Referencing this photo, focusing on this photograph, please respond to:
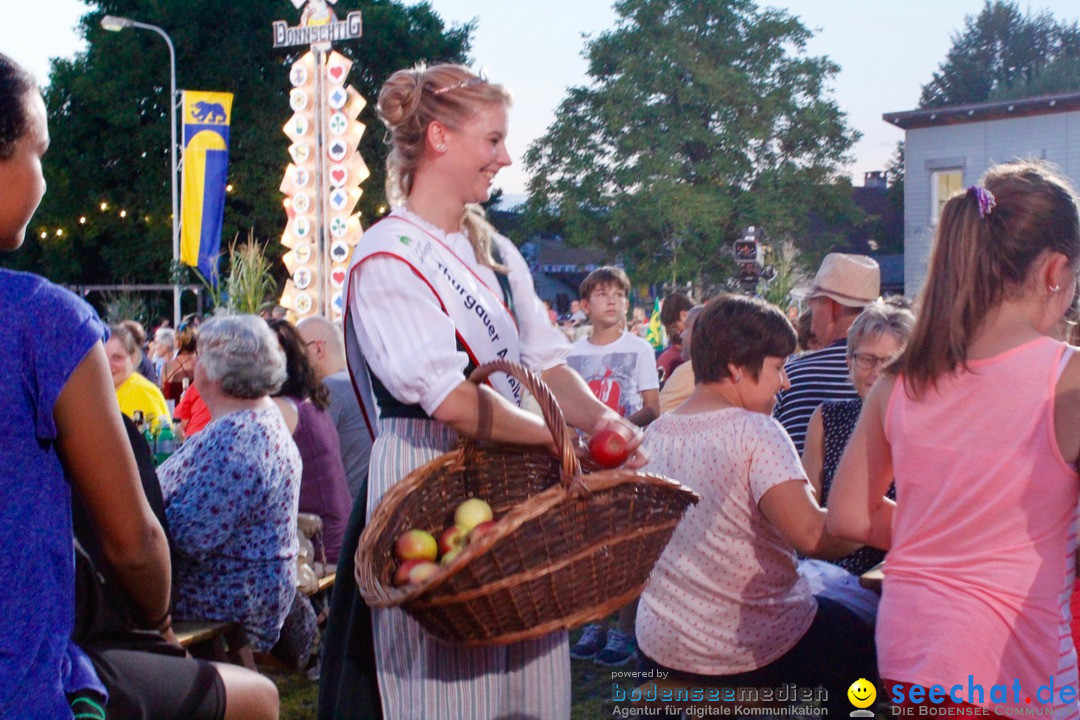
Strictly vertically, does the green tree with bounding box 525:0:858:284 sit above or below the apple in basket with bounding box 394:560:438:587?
above

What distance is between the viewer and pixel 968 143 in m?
27.3

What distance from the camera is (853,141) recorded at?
137 ft

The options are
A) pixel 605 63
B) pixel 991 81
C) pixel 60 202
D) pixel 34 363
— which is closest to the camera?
pixel 34 363

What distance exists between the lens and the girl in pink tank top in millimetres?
2020

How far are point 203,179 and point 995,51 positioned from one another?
47.8 metres

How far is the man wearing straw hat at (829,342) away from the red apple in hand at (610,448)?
2.42 m

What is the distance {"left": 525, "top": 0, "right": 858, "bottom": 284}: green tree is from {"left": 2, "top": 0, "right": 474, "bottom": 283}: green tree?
1002 cm

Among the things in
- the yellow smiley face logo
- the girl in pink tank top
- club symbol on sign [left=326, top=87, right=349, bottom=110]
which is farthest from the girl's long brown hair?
club symbol on sign [left=326, top=87, right=349, bottom=110]

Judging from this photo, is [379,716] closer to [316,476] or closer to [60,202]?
[316,476]

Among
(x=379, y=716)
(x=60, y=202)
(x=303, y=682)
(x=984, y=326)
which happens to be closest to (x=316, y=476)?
(x=303, y=682)

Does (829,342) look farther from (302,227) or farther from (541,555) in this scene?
(302,227)

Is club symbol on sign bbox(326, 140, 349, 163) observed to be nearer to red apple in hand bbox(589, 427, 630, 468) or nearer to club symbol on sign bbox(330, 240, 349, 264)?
club symbol on sign bbox(330, 240, 349, 264)

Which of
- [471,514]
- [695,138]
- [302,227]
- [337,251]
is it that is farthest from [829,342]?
[695,138]

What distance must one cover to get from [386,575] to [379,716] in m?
0.38
